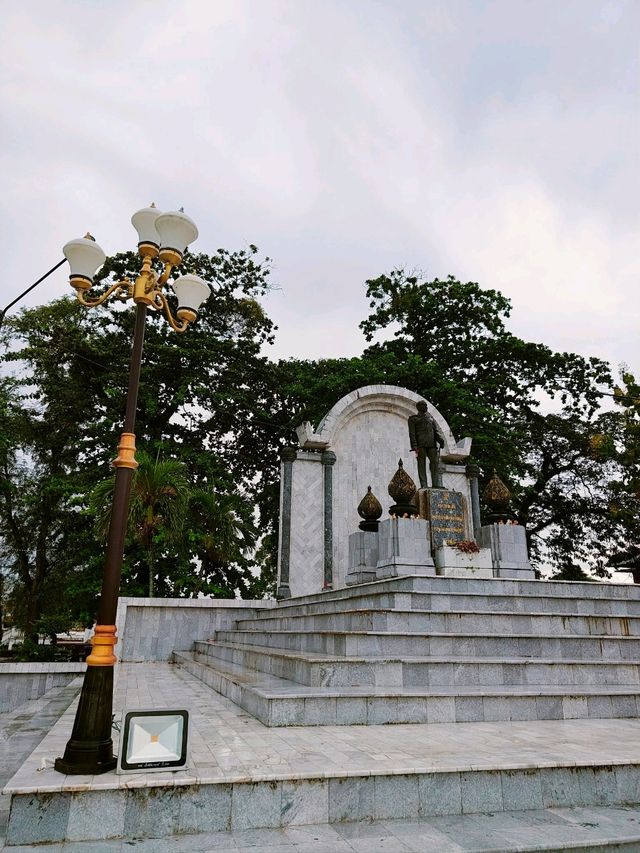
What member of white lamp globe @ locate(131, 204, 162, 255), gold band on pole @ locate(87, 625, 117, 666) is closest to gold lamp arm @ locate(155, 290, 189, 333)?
white lamp globe @ locate(131, 204, 162, 255)

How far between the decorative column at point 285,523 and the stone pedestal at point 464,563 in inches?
214

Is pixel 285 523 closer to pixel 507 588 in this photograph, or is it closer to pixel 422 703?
pixel 507 588

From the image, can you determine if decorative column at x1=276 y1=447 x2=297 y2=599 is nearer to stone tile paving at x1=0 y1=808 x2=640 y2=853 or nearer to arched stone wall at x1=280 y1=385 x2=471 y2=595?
arched stone wall at x1=280 y1=385 x2=471 y2=595

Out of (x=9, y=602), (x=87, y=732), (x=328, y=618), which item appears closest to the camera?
(x=87, y=732)

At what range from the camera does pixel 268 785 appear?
3562 millimetres

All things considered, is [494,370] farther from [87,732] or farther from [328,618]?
[87,732]

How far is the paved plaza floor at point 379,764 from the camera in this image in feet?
10.7

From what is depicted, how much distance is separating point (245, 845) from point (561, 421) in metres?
22.5

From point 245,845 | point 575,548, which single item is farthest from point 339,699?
point 575,548

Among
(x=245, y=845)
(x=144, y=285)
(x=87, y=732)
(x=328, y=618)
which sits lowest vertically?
(x=245, y=845)

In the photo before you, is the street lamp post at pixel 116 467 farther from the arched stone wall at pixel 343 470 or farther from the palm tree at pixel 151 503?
the arched stone wall at pixel 343 470

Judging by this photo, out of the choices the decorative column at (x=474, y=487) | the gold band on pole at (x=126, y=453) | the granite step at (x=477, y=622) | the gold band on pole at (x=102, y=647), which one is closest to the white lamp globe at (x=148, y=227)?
the gold band on pole at (x=126, y=453)

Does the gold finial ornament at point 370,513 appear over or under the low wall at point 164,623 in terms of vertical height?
over

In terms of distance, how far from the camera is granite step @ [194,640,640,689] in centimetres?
600
